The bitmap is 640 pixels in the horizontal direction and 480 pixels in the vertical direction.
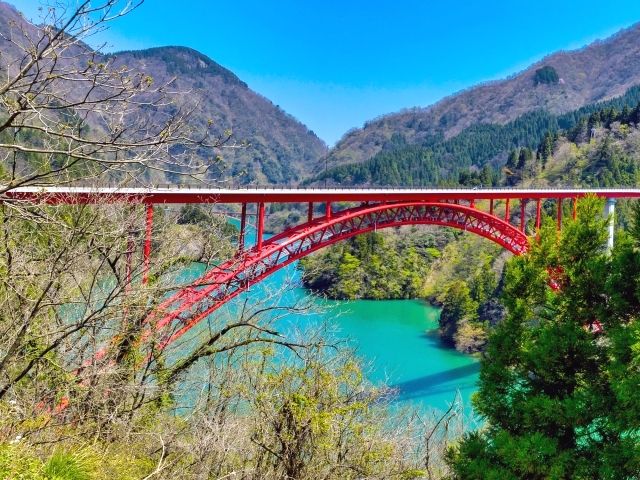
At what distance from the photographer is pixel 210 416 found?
21.2ft

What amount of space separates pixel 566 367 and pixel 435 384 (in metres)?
13.6

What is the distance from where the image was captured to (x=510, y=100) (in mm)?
142500

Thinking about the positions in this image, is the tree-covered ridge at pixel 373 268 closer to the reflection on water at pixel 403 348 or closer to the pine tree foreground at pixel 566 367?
the reflection on water at pixel 403 348

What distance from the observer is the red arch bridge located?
802 cm

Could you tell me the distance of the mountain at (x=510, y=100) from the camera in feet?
441

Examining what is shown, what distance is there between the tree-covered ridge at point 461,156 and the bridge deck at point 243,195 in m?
57.2

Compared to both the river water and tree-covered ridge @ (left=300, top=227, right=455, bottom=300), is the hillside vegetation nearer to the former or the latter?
→ tree-covered ridge @ (left=300, top=227, right=455, bottom=300)

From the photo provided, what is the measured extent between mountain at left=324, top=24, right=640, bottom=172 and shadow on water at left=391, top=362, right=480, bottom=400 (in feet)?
349

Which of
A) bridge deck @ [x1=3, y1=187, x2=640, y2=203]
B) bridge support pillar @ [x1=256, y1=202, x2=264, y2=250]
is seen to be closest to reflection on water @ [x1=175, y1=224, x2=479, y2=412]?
bridge support pillar @ [x1=256, y1=202, x2=264, y2=250]

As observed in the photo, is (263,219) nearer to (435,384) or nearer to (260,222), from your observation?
(260,222)

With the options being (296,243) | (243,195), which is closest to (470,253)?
(296,243)

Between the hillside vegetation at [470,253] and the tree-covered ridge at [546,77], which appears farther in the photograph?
the tree-covered ridge at [546,77]

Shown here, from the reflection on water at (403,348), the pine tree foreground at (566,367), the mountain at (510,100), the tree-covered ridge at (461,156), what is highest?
the mountain at (510,100)

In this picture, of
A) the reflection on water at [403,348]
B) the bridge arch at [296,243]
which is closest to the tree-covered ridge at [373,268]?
the reflection on water at [403,348]
